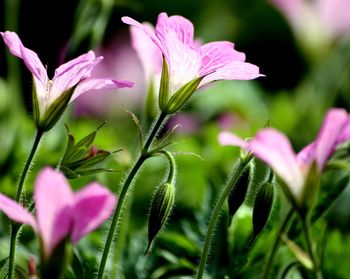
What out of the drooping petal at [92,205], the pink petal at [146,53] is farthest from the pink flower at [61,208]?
the pink petal at [146,53]

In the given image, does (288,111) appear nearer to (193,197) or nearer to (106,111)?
(193,197)

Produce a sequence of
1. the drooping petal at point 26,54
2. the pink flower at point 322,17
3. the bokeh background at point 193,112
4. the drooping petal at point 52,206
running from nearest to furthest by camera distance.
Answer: the drooping petal at point 52,206, the drooping petal at point 26,54, the bokeh background at point 193,112, the pink flower at point 322,17

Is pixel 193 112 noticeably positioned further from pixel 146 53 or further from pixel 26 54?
pixel 26 54

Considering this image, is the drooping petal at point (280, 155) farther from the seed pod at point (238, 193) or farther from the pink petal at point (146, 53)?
the pink petal at point (146, 53)

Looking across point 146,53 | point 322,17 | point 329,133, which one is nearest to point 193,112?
point 322,17

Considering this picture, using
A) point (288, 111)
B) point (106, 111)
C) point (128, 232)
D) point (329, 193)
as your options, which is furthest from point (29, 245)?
point (106, 111)
